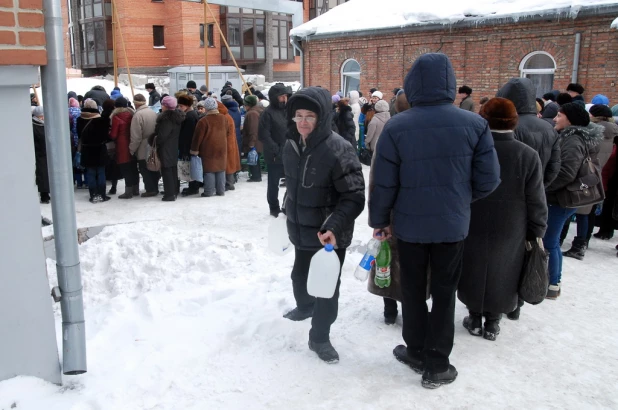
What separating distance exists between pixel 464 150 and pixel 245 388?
6.67ft

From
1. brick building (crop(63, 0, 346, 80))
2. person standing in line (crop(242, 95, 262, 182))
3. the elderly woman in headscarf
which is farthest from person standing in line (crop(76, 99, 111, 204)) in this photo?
brick building (crop(63, 0, 346, 80))

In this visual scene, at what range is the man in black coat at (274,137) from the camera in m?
8.46

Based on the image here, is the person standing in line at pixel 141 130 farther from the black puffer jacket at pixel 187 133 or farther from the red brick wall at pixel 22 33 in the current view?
the red brick wall at pixel 22 33

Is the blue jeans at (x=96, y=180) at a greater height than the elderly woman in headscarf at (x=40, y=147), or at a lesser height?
lesser

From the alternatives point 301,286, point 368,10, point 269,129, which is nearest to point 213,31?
A: point 368,10

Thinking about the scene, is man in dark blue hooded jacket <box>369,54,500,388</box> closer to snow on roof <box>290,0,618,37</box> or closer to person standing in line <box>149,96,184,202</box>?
person standing in line <box>149,96,184,202</box>

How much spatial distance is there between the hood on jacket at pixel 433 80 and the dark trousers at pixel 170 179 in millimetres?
6891

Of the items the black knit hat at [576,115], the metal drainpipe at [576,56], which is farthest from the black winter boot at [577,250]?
the metal drainpipe at [576,56]

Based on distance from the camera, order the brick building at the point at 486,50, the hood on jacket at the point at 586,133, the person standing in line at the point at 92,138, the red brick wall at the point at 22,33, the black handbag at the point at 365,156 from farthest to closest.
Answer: the brick building at the point at 486,50, the black handbag at the point at 365,156, the person standing in line at the point at 92,138, the hood on jacket at the point at 586,133, the red brick wall at the point at 22,33

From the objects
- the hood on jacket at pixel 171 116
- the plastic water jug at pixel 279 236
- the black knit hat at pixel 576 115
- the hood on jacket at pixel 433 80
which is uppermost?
the hood on jacket at pixel 433 80

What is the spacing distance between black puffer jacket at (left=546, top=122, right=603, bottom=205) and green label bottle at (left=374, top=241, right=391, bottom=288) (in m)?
2.08

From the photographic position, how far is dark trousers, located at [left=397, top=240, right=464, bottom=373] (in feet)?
11.4

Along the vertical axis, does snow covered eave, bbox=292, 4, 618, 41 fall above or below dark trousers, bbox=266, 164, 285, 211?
above

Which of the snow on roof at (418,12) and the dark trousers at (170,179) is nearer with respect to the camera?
the dark trousers at (170,179)
